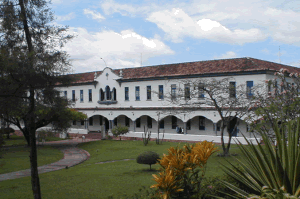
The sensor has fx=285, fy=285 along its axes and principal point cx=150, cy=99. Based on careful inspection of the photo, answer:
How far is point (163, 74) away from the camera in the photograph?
96.6 ft

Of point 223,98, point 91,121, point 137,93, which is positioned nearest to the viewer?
point 223,98

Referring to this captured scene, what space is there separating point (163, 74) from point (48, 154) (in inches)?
529

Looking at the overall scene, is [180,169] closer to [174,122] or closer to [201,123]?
[201,123]

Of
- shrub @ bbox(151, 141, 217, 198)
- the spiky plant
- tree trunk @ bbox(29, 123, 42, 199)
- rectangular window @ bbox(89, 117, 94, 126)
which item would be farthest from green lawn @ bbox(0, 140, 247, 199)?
rectangular window @ bbox(89, 117, 94, 126)

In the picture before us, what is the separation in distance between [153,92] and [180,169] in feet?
76.9

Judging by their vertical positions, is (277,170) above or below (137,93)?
below

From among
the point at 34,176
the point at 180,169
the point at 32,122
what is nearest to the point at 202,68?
the point at 32,122

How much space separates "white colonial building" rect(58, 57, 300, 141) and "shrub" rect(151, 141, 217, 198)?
17.7 meters

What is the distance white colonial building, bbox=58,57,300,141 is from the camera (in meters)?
25.1

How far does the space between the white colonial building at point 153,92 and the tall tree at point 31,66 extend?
47.8 ft

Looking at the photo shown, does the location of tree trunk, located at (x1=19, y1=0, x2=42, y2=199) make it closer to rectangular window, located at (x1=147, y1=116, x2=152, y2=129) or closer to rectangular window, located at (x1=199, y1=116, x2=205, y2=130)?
rectangular window, located at (x1=199, y1=116, x2=205, y2=130)

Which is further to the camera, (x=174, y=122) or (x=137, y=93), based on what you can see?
(x=137, y=93)

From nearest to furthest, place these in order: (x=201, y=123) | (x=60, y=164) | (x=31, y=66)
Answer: (x=31, y=66), (x=60, y=164), (x=201, y=123)

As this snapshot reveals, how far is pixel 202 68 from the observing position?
90.2 feet
